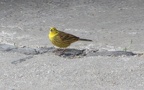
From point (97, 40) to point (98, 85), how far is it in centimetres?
277

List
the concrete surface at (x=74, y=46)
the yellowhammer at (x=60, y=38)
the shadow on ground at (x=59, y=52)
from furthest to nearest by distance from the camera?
the yellowhammer at (x=60, y=38) < the shadow on ground at (x=59, y=52) < the concrete surface at (x=74, y=46)

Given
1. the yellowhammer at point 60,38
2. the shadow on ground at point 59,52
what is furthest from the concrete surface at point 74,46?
the yellowhammer at point 60,38

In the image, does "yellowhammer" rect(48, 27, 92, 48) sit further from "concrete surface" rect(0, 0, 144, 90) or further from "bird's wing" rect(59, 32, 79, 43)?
"concrete surface" rect(0, 0, 144, 90)

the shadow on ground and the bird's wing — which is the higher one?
the bird's wing

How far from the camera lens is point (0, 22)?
10.2m

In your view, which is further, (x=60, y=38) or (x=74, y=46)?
(x=74, y=46)

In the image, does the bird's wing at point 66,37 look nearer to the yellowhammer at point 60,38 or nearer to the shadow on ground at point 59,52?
the yellowhammer at point 60,38

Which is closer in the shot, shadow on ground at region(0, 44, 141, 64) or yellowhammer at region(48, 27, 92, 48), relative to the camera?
shadow on ground at region(0, 44, 141, 64)

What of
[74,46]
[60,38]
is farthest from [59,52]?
[74,46]

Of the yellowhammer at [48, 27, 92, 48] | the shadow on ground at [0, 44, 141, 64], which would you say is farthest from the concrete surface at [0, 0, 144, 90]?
the yellowhammer at [48, 27, 92, 48]

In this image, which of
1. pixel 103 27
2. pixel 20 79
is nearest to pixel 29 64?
pixel 20 79

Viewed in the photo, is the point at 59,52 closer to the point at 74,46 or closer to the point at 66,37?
the point at 66,37

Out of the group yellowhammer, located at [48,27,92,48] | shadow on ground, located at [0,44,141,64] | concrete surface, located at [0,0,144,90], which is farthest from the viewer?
yellowhammer, located at [48,27,92,48]

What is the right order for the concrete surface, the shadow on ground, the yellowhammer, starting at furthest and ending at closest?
the yellowhammer
the shadow on ground
the concrete surface
